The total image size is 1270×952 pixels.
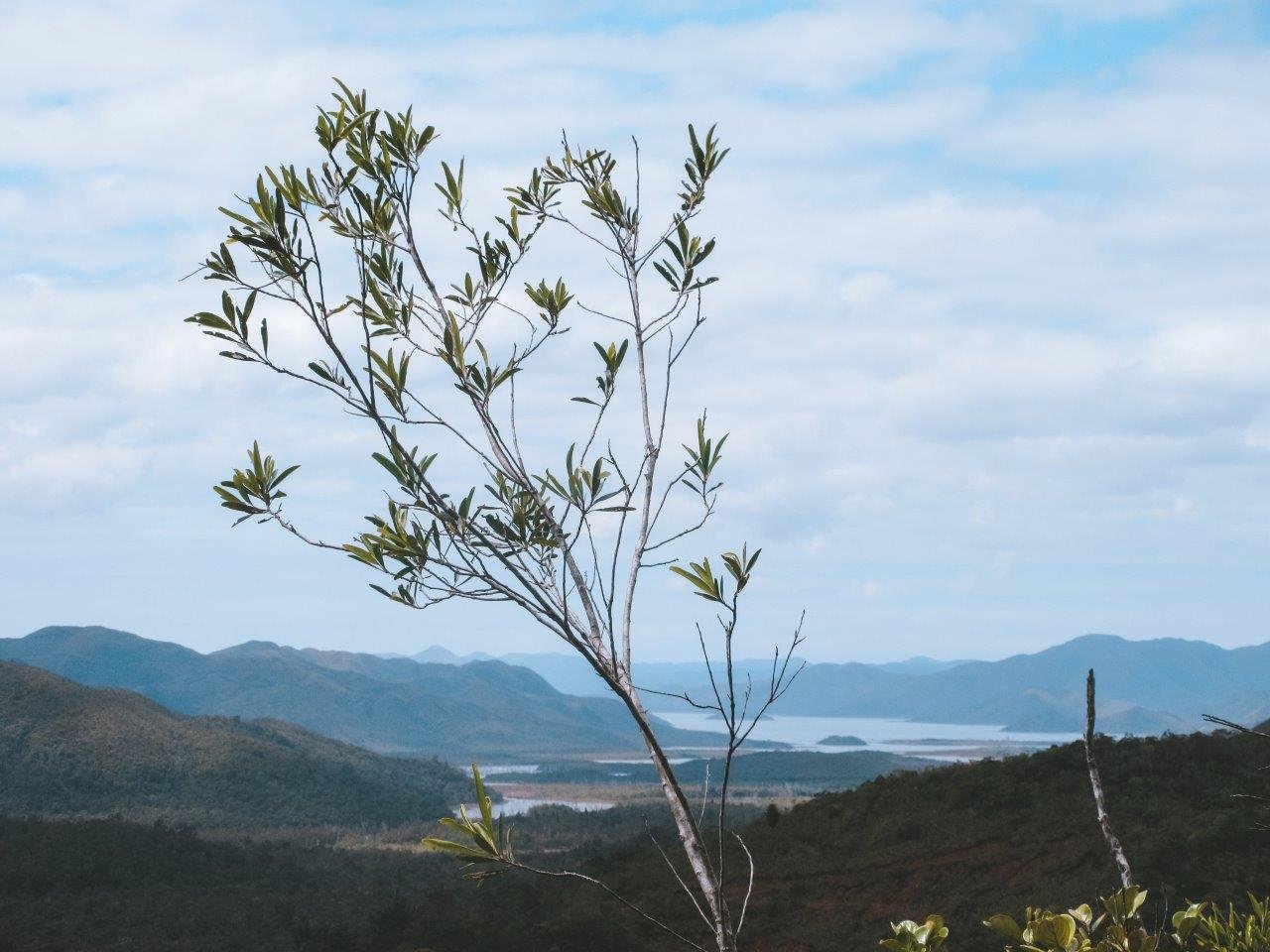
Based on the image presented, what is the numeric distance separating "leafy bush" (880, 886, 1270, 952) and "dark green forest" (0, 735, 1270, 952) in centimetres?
868

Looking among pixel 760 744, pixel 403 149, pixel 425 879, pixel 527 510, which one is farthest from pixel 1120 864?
pixel 760 744

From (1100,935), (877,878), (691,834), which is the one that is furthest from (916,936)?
(877,878)

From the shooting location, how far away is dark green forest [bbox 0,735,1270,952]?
1903 cm

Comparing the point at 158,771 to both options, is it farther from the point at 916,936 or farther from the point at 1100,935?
the point at 916,936

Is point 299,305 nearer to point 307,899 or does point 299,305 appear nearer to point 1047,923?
point 1047,923

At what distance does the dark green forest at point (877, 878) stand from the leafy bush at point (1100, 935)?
28.5 ft

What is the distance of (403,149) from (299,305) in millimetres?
1203

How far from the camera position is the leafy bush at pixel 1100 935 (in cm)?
394

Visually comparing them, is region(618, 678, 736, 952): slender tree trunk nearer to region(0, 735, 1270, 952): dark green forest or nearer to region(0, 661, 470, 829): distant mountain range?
region(0, 735, 1270, 952): dark green forest

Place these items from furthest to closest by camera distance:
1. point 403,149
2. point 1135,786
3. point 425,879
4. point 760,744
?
point 760,744, point 425,879, point 1135,786, point 403,149

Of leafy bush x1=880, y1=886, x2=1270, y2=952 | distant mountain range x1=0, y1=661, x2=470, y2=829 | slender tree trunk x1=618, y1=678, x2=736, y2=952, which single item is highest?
slender tree trunk x1=618, y1=678, x2=736, y2=952

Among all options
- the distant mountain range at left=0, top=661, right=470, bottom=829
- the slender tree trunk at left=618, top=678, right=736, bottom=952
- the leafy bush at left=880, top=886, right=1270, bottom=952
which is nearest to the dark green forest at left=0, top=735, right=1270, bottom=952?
the leafy bush at left=880, top=886, right=1270, bottom=952

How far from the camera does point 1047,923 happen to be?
3.97m

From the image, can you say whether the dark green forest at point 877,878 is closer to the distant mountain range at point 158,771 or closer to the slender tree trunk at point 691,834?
the slender tree trunk at point 691,834
